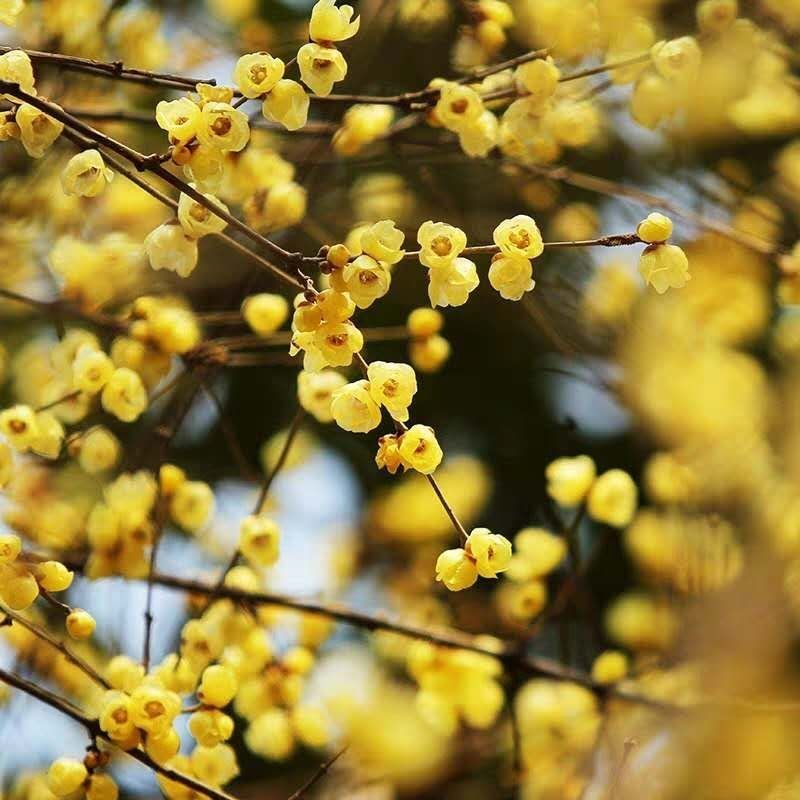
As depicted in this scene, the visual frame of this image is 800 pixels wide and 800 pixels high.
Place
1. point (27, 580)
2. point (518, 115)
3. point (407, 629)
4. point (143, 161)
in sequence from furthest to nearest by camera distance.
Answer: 1. point (407, 629)
2. point (518, 115)
3. point (27, 580)
4. point (143, 161)

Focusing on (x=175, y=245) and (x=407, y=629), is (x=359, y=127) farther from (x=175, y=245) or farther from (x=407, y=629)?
(x=407, y=629)

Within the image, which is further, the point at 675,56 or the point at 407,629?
the point at 407,629

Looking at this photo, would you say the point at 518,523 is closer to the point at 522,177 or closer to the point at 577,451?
the point at 577,451

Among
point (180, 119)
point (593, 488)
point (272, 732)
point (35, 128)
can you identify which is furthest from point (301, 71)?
point (272, 732)

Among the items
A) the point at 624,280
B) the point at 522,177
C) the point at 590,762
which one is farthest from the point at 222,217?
the point at 624,280

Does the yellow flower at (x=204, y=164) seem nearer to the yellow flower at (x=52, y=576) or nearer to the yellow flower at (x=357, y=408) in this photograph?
the yellow flower at (x=357, y=408)
